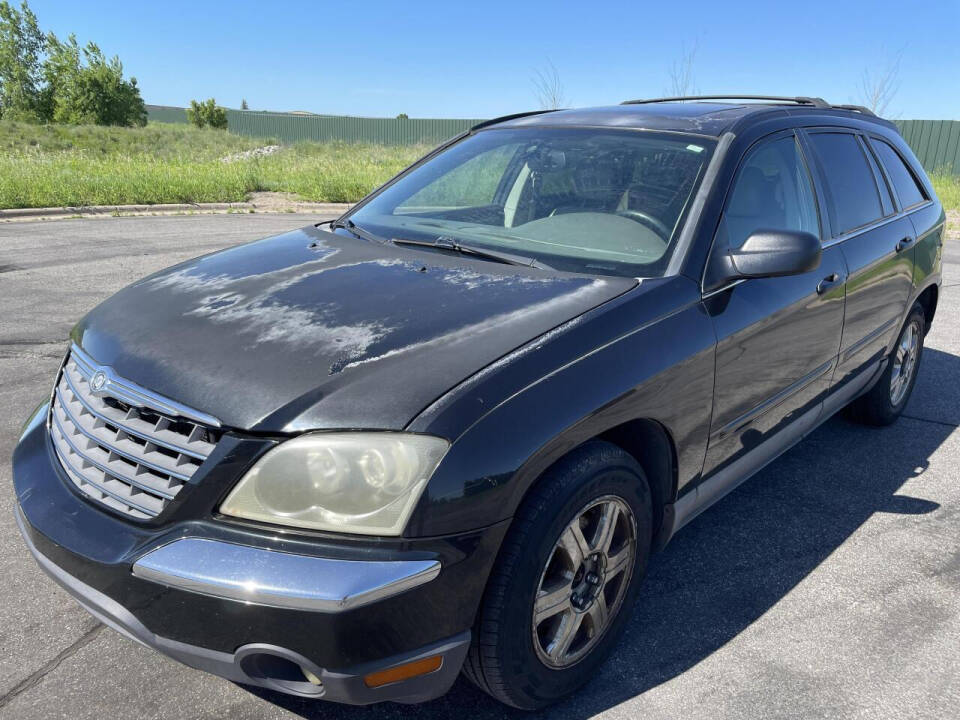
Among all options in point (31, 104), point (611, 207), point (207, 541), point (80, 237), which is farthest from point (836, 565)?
point (31, 104)

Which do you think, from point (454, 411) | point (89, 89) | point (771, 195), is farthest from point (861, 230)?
point (89, 89)

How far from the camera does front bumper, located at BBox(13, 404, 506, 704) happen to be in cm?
178

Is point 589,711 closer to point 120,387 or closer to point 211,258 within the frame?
point 120,387

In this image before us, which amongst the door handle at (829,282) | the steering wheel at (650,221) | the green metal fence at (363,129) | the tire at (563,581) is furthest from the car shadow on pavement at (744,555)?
the green metal fence at (363,129)

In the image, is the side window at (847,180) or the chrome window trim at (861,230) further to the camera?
the side window at (847,180)

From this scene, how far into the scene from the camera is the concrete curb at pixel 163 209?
13000mm

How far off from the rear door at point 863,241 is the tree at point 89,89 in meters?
56.5

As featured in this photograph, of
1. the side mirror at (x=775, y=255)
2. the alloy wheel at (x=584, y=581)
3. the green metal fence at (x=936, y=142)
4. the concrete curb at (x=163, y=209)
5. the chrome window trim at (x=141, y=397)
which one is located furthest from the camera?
the green metal fence at (x=936, y=142)

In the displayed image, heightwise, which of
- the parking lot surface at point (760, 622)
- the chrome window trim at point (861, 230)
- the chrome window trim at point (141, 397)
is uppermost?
the chrome window trim at point (861, 230)

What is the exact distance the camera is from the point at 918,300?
4738 millimetres

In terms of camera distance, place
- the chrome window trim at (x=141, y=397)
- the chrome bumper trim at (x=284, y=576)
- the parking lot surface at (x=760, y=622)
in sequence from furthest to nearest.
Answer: the parking lot surface at (x=760, y=622)
the chrome window trim at (x=141, y=397)
the chrome bumper trim at (x=284, y=576)

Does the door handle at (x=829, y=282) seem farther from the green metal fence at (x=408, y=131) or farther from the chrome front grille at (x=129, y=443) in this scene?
the green metal fence at (x=408, y=131)

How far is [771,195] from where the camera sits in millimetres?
3248

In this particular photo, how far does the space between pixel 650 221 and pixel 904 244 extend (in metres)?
2.04
